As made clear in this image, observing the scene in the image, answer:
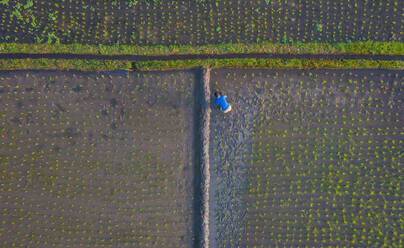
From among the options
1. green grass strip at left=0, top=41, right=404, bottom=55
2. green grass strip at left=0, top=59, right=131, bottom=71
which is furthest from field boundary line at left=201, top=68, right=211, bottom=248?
green grass strip at left=0, top=59, right=131, bottom=71

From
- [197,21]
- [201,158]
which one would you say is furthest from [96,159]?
[197,21]

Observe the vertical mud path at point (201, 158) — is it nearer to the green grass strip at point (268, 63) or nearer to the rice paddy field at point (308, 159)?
the rice paddy field at point (308, 159)

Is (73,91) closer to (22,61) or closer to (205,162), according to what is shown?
(22,61)

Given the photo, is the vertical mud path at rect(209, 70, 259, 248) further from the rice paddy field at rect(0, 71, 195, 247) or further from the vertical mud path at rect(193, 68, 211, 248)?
the rice paddy field at rect(0, 71, 195, 247)

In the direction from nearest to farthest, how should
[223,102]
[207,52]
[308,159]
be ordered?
[223,102], [308,159], [207,52]

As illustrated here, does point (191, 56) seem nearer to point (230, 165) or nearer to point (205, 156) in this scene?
point (205, 156)

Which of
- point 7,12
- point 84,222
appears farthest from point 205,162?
point 7,12
